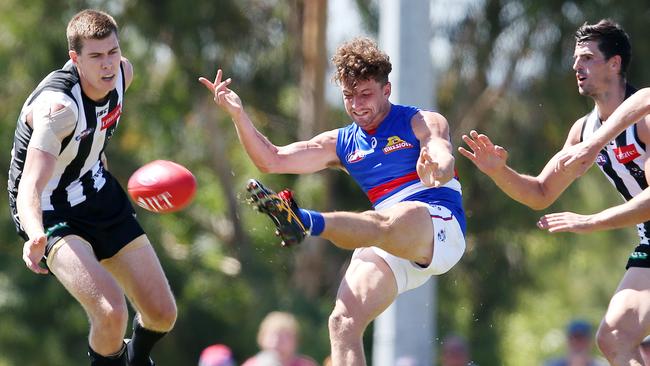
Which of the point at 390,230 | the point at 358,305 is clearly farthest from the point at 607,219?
the point at 358,305

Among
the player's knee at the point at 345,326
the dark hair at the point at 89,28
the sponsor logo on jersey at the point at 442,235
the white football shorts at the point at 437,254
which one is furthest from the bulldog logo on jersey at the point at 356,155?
the dark hair at the point at 89,28

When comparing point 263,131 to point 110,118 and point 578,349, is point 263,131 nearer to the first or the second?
point 578,349

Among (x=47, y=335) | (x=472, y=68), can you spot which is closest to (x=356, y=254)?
(x=47, y=335)

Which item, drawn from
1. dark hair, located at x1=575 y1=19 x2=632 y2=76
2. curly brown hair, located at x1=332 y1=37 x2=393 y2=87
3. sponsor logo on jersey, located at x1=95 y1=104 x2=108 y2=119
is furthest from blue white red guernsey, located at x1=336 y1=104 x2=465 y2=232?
sponsor logo on jersey, located at x1=95 y1=104 x2=108 y2=119

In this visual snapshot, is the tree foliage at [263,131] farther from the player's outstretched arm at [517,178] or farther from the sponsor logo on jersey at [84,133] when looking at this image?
the sponsor logo on jersey at [84,133]

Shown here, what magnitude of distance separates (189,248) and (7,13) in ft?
14.5

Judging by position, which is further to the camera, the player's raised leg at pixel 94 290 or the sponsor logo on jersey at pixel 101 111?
the sponsor logo on jersey at pixel 101 111

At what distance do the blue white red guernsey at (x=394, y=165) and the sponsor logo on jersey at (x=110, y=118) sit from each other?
1523 millimetres

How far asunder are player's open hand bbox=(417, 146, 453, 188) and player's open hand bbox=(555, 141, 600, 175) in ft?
2.44

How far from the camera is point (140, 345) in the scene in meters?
8.05

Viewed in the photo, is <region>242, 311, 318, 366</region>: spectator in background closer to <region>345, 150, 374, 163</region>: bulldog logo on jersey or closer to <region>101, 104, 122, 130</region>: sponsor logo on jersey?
<region>345, 150, 374, 163</region>: bulldog logo on jersey

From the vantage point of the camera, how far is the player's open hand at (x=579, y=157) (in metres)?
7.42

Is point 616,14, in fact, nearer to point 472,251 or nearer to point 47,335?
point 472,251

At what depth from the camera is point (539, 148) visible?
18.4 meters
